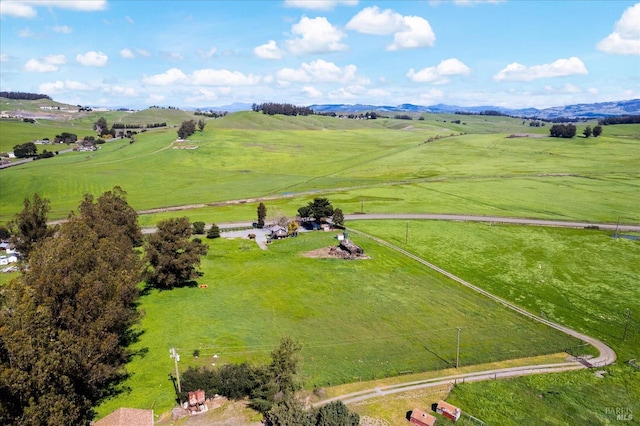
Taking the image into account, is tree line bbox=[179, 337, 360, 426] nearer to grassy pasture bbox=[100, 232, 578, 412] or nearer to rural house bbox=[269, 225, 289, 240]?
grassy pasture bbox=[100, 232, 578, 412]

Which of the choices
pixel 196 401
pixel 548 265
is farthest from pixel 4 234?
pixel 548 265

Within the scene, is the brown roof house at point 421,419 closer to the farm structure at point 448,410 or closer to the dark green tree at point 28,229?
the farm structure at point 448,410

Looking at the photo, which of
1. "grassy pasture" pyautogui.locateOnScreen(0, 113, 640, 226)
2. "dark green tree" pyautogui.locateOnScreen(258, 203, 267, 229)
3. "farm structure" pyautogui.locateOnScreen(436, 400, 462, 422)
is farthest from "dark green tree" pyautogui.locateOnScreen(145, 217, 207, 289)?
"farm structure" pyautogui.locateOnScreen(436, 400, 462, 422)

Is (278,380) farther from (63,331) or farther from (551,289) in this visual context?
(551,289)

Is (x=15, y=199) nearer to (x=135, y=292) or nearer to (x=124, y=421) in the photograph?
(x=135, y=292)

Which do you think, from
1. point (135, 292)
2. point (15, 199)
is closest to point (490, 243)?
point (135, 292)

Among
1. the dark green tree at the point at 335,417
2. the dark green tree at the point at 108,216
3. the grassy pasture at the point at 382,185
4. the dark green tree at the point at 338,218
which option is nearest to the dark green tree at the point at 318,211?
the dark green tree at the point at 338,218
